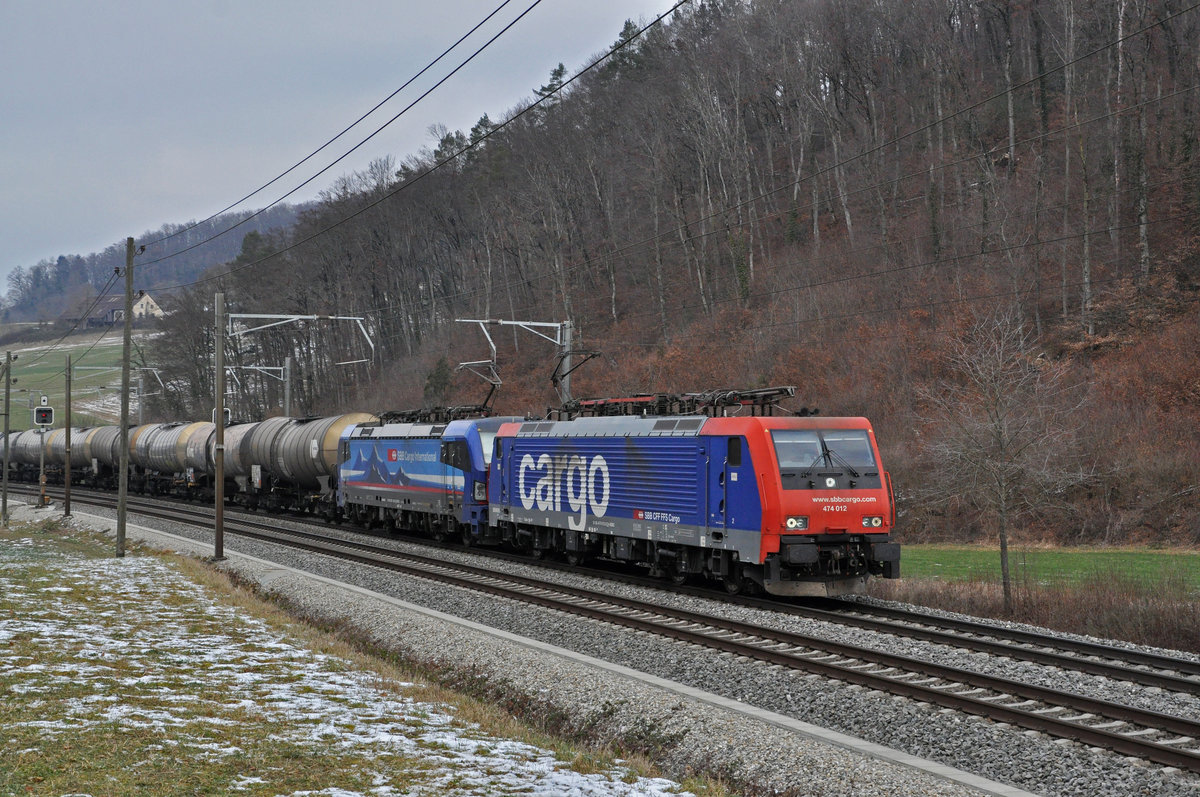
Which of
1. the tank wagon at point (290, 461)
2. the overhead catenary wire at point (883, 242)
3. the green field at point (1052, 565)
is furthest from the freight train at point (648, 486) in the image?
the overhead catenary wire at point (883, 242)

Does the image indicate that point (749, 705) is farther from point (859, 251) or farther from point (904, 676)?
point (859, 251)

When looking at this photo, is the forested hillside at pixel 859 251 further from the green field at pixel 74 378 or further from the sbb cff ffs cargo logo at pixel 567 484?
the green field at pixel 74 378

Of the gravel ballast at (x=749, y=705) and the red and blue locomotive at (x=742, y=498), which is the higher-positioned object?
the red and blue locomotive at (x=742, y=498)

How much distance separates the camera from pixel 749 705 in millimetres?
11586

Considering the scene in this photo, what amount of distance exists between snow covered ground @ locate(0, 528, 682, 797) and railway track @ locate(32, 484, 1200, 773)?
4212 millimetres

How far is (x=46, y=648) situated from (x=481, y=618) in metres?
6.92

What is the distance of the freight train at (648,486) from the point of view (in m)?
18.1

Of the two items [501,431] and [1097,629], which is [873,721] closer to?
[1097,629]

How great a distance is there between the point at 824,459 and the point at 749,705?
7.52m

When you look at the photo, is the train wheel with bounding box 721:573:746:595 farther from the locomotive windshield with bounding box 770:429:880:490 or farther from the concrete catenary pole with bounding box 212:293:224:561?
the concrete catenary pole with bounding box 212:293:224:561

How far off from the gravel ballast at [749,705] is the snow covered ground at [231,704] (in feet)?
4.08

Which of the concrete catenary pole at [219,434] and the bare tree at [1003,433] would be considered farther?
the concrete catenary pole at [219,434]

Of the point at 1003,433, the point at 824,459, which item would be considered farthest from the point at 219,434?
the point at 1003,433

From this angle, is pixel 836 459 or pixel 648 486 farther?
pixel 648 486
